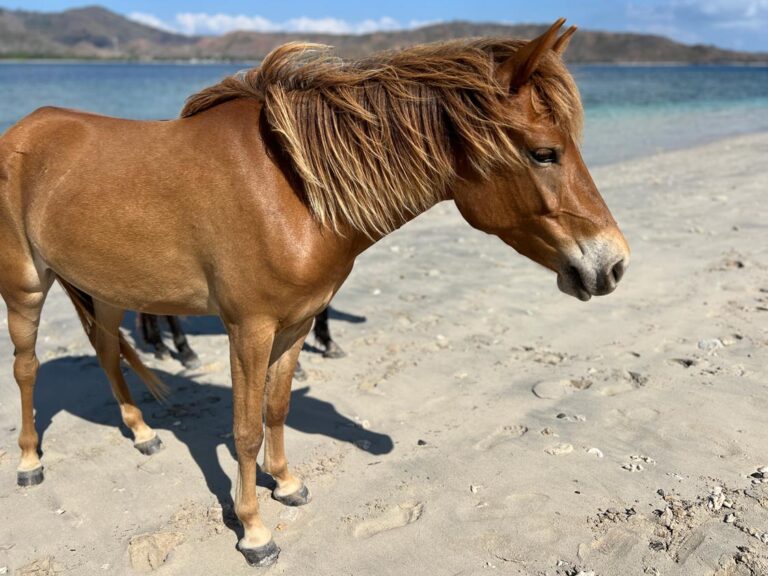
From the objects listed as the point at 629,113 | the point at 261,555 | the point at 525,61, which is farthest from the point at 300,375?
the point at 629,113

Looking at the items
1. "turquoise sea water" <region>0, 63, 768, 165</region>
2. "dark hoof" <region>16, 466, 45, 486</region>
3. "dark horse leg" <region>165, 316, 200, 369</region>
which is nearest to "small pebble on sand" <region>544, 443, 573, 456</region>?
"dark hoof" <region>16, 466, 45, 486</region>

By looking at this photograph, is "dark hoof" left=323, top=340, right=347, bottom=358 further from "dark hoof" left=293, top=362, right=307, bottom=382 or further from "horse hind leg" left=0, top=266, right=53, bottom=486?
"horse hind leg" left=0, top=266, right=53, bottom=486

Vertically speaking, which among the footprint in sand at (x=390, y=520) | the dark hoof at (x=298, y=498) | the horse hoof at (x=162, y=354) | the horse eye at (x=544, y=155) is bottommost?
the horse hoof at (x=162, y=354)

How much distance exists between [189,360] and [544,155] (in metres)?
3.36

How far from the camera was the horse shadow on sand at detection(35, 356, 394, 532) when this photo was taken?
337cm

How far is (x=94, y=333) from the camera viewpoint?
3.48m

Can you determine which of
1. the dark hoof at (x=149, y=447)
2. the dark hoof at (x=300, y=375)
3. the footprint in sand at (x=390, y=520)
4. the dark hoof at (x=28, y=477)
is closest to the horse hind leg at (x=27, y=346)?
the dark hoof at (x=28, y=477)

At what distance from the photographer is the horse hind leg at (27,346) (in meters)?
2.96

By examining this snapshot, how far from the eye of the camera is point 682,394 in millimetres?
3520

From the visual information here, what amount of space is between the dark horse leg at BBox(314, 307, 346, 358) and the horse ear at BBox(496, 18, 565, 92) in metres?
2.77

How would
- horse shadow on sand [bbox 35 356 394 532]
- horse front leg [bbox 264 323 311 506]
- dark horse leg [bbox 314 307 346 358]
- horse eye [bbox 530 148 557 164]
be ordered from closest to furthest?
horse eye [bbox 530 148 557 164]
horse front leg [bbox 264 323 311 506]
horse shadow on sand [bbox 35 356 394 532]
dark horse leg [bbox 314 307 346 358]

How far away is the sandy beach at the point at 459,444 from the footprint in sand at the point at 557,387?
2 centimetres

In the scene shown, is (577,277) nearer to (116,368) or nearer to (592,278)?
(592,278)

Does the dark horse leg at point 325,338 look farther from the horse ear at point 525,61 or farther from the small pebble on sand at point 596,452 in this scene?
the horse ear at point 525,61
